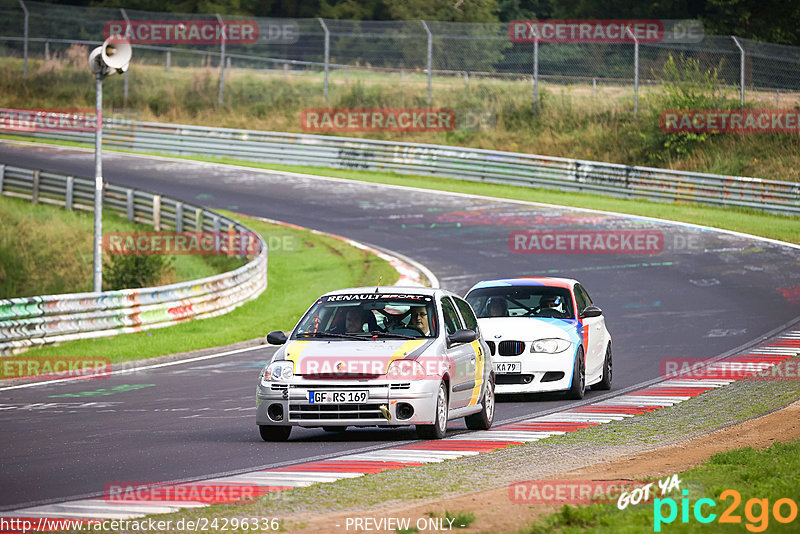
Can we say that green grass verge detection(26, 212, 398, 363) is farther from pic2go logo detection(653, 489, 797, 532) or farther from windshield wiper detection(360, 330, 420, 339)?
pic2go logo detection(653, 489, 797, 532)

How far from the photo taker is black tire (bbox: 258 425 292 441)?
11742mm

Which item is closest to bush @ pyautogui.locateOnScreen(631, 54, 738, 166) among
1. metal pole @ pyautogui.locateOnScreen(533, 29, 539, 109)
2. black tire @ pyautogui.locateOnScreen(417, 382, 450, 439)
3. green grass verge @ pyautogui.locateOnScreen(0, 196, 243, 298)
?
metal pole @ pyautogui.locateOnScreen(533, 29, 539, 109)

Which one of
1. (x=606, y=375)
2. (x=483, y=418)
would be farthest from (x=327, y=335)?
(x=606, y=375)

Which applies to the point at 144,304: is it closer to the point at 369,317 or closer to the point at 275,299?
the point at 275,299

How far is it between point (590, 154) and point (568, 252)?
1499cm

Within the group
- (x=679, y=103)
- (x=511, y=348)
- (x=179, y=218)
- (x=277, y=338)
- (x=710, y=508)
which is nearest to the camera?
(x=710, y=508)

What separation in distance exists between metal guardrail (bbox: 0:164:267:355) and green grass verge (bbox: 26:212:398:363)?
183 mm

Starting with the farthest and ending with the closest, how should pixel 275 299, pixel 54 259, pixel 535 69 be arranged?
1. pixel 535 69
2. pixel 54 259
3. pixel 275 299

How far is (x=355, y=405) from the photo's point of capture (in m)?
11.4

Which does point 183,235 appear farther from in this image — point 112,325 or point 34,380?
point 34,380

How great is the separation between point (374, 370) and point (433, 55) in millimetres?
35215

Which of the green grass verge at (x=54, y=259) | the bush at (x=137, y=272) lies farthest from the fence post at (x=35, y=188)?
the bush at (x=137, y=272)

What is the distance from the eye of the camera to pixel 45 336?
19.8 m

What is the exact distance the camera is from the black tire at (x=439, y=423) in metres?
11.6
